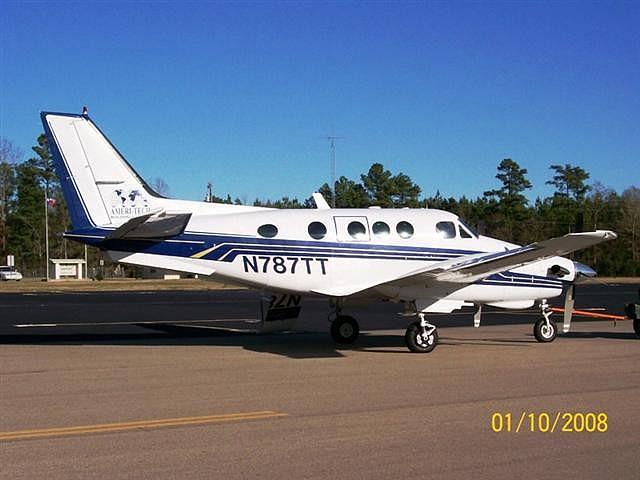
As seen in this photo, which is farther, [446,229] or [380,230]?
[446,229]

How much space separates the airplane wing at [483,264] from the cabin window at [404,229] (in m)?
0.82

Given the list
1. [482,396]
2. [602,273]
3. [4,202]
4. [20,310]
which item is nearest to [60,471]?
[482,396]

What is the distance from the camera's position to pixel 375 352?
1662 centimetres

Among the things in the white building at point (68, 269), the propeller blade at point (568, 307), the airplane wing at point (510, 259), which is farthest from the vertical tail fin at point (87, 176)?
the white building at point (68, 269)

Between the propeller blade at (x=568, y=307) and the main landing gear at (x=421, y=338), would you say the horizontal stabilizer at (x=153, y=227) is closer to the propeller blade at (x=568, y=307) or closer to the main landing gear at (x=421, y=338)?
the main landing gear at (x=421, y=338)

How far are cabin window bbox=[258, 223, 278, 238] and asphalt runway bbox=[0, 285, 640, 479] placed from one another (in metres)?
2.32

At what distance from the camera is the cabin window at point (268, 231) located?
53.5ft

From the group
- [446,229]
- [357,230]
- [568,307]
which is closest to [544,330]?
[568,307]

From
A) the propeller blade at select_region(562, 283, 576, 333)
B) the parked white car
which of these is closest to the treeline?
the parked white car

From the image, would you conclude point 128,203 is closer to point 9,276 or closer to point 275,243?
point 275,243

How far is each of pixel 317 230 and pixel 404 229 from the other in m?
1.85

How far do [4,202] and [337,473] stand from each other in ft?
363

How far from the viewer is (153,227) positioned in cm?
1590

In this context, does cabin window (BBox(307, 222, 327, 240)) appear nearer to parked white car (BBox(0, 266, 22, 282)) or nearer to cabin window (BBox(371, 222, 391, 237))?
cabin window (BBox(371, 222, 391, 237))
